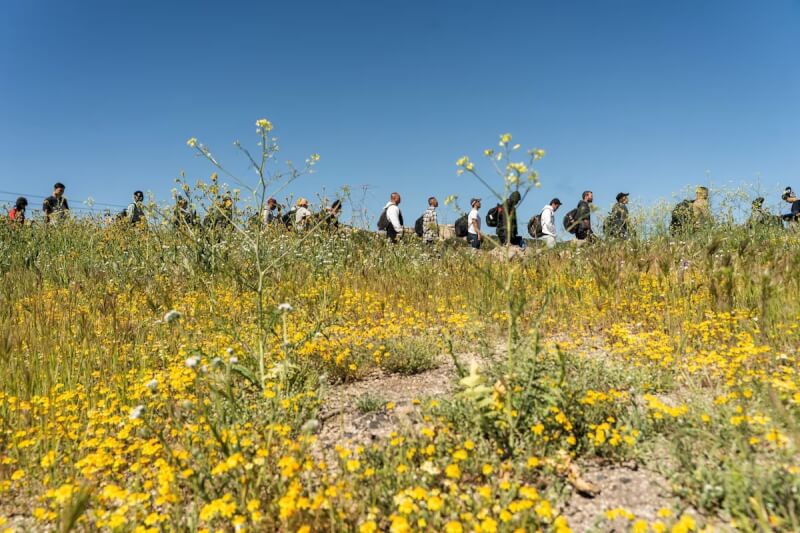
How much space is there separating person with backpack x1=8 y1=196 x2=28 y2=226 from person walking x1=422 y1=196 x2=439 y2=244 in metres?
9.62

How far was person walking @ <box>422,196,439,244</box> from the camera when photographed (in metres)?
13.7

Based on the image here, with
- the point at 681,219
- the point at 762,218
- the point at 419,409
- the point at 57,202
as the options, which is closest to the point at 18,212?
the point at 57,202

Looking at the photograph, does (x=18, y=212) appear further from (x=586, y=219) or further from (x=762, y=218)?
(x=762, y=218)

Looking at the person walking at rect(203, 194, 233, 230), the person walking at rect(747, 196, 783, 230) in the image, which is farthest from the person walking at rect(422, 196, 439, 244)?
the person walking at rect(747, 196, 783, 230)

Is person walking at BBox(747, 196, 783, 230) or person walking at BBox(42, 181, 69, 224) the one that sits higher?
person walking at BBox(42, 181, 69, 224)

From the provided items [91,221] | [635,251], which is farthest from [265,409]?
[91,221]

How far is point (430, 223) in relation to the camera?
13.8 m

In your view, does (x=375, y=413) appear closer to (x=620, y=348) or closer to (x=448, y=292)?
(x=620, y=348)

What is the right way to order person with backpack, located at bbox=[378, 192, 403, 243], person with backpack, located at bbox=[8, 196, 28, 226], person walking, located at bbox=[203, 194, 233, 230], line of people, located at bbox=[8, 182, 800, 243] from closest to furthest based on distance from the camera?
1. person walking, located at bbox=[203, 194, 233, 230]
2. line of people, located at bbox=[8, 182, 800, 243]
3. person with backpack, located at bbox=[8, 196, 28, 226]
4. person with backpack, located at bbox=[378, 192, 403, 243]

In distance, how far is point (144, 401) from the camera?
11.1 feet

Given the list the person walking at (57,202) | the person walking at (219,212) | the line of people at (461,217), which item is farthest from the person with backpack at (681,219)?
the person walking at (57,202)

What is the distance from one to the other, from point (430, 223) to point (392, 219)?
1158mm

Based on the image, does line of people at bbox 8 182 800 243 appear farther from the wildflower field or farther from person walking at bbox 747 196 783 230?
the wildflower field

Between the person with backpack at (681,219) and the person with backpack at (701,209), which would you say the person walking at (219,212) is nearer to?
the person with backpack at (681,219)
